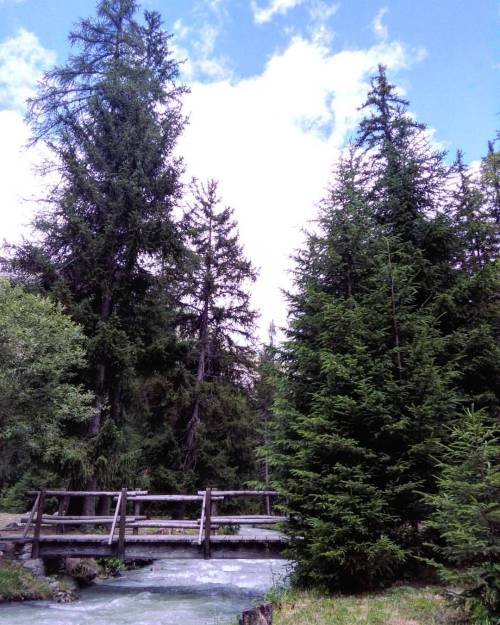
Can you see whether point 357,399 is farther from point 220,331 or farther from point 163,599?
point 220,331

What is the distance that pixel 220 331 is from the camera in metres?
25.6

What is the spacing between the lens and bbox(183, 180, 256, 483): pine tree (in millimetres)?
23656

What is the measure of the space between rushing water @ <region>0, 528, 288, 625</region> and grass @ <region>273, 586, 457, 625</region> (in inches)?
67.4

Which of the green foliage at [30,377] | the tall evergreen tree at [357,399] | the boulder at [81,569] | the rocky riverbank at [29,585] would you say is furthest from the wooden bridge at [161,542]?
the tall evergreen tree at [357,399]

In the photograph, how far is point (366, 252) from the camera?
10609 millimetres

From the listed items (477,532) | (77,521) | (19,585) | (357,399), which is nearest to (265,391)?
(77,521)

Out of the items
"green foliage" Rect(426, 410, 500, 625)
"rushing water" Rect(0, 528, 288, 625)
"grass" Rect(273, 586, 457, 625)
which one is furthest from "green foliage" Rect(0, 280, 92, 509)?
"green foliage" Rect(426, 410, 500, 625)

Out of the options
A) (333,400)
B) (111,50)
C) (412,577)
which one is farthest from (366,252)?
(111,50)

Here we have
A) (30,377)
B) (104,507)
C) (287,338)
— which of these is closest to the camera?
(30,377)

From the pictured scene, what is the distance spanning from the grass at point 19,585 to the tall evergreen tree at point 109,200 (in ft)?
12.5

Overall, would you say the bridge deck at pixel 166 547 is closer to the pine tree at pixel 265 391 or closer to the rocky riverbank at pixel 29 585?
the rocky riverbank at pixel 29 585

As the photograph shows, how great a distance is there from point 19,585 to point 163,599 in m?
3.12

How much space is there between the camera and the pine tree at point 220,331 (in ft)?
77.6

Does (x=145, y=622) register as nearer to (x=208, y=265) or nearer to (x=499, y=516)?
(x=499, y=516)
